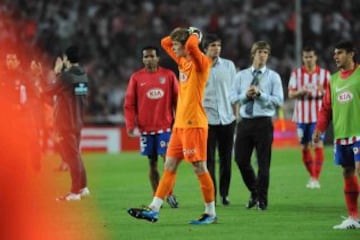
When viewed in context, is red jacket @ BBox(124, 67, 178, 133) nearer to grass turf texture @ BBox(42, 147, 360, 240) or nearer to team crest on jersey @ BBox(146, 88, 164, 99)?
team crest on jersey @ BBox(146, 88, 164, 99)

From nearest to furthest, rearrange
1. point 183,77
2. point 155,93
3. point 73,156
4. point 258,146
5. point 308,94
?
point 183,77, point 258,146, point 155,93, point 73,156, point 308,94

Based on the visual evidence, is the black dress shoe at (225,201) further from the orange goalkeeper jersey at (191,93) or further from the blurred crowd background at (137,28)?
the blurred crowd background at (137,28)

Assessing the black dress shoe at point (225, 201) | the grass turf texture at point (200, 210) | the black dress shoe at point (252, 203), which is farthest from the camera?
the black dress shoe at point (225, 201)

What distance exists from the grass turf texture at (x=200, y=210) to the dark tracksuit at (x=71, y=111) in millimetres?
659

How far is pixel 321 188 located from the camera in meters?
19.3

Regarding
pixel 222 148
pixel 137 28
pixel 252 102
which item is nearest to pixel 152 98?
pixel 222 148

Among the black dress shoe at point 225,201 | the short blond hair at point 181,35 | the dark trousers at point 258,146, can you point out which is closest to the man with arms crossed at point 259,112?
the dark trousers at point 258,146

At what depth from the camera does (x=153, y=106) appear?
657 inches

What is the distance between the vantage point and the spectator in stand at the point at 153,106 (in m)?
16.6

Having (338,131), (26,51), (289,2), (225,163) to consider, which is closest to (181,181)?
(225,163)

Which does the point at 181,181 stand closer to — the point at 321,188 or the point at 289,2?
the point at 321,188

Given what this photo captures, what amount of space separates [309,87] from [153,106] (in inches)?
183

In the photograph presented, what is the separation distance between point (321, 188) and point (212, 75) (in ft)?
13.5

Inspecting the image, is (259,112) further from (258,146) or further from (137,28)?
(137,28)
